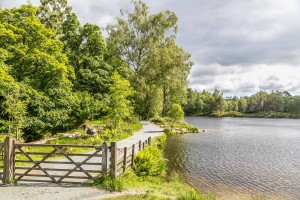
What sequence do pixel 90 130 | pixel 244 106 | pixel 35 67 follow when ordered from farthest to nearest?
pixel 244 106, pixel 90 130, pixel 35 67

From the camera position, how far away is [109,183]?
1220 cm

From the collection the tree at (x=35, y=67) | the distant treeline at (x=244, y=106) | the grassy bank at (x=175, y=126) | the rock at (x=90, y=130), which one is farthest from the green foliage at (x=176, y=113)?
the distant treeline at (x=244, y=106)

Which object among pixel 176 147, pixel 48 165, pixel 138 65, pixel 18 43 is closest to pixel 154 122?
pixel 138 65

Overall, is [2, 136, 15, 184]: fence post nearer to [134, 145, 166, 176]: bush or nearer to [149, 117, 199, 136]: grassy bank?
[134, 145, 166, 176]: bush

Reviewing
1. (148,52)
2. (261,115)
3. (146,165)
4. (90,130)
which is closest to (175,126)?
(148,52)

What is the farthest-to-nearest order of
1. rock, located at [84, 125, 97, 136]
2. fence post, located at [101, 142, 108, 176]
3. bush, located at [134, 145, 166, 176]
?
rock, located at [84, 125, 97, 136] < bush, located at [134, 145, 166, 176] < fence post, located at [101, 142, 108, 176]

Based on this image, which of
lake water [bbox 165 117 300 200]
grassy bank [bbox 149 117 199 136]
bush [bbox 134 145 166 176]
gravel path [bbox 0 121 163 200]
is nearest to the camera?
gravel path [bbox 0 121 163 200]

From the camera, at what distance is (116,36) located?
4909cm

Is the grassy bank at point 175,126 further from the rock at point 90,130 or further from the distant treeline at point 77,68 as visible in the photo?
the rock at point 90,130

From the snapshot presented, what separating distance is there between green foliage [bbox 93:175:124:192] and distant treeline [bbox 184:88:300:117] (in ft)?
442

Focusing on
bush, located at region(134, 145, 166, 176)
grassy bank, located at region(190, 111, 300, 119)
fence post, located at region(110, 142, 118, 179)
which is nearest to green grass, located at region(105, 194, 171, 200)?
fence post, located at region(110, 142, 118, 179)

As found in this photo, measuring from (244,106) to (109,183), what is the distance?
16147 cm

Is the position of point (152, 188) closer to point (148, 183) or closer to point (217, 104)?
point (148, 183)

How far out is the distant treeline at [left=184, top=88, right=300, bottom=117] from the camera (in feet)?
481
